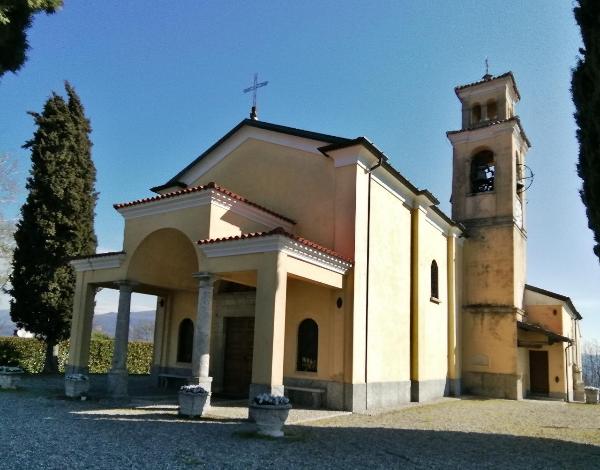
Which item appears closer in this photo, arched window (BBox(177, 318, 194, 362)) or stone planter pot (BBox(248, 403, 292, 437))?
stone planter pot (BBox(248, 403, 292, 437))

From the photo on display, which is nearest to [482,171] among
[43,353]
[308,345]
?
[308,345]

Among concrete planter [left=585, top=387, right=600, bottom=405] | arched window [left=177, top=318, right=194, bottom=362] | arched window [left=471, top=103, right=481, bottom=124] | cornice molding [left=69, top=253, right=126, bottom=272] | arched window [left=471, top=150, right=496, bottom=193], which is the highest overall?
arched window [left=471, top=103, right=481, bottom=124]

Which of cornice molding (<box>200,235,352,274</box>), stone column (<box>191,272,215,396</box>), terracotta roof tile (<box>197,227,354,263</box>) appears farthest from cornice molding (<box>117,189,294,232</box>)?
→ stone column (<box>191,272,215,396</box>)

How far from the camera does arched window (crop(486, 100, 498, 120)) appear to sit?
70.9 ft

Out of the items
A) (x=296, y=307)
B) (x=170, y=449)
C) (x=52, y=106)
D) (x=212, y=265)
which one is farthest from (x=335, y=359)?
(x=52, y=106)

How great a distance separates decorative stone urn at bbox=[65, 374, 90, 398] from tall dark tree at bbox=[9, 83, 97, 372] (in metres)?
7.44

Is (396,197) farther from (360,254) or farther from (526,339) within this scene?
(526,339)

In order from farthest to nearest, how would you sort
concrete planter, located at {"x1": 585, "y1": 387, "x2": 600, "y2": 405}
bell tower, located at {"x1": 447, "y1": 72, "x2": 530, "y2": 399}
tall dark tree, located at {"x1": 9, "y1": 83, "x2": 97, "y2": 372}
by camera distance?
concrete planter, located at {"x1": 585, "y1": 387, "x2": 600, "y2": 405} < bell tower, located at {"x1": 447, "y1": 72, "x2": 530, "y2": 399} < tall dark tree, located at {"x1": 9, "y1": 83, "x2": 97, "y2": 372}

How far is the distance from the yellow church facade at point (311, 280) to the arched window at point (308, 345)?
0.10 ft

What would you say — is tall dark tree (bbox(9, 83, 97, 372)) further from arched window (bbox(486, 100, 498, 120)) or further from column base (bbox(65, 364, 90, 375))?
arched window (bbox(486, 100, 498, 120))

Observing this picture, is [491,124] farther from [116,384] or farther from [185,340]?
[116,384]

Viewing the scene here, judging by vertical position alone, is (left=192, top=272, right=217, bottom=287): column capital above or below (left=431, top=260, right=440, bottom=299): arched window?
below

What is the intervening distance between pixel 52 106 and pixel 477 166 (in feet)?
55.9

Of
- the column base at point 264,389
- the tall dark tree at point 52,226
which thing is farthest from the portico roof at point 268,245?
the tall dark tree at point 52,226
